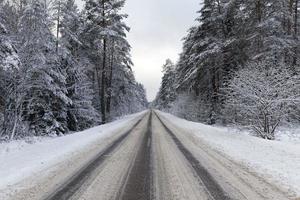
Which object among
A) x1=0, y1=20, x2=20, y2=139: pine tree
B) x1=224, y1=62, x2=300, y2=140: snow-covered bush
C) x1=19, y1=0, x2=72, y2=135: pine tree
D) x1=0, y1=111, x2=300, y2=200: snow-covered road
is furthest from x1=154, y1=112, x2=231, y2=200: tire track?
x1=19, y1=0, x2=72, y2=135: pine tree

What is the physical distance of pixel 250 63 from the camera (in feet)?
72.0

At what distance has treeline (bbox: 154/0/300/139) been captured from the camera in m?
16.6

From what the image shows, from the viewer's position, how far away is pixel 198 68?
3055 centimetres

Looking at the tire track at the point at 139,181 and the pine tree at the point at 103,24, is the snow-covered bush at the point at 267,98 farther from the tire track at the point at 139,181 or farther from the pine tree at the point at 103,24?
the pine tree at the point at 103,24

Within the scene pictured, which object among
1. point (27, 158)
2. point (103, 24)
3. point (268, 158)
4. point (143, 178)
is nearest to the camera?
point (143, 178)

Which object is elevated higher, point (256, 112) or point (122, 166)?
point (256, 112)

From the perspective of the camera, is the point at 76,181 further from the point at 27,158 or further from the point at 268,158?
the point at 268,158

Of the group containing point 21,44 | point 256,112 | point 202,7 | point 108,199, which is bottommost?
point 108,199

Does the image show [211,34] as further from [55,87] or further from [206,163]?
[206,163]

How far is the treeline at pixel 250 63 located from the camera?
16594 millimetres

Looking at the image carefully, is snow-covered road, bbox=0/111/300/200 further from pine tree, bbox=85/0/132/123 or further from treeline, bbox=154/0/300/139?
pine tree, bbox=85/0/132/123

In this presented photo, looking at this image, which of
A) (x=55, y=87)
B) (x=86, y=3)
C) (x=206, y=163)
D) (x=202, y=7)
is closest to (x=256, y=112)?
(x=206, y=163)

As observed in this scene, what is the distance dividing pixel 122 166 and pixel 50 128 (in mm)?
13149

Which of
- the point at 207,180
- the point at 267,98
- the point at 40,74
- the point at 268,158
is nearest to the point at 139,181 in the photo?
the point at 207,180
